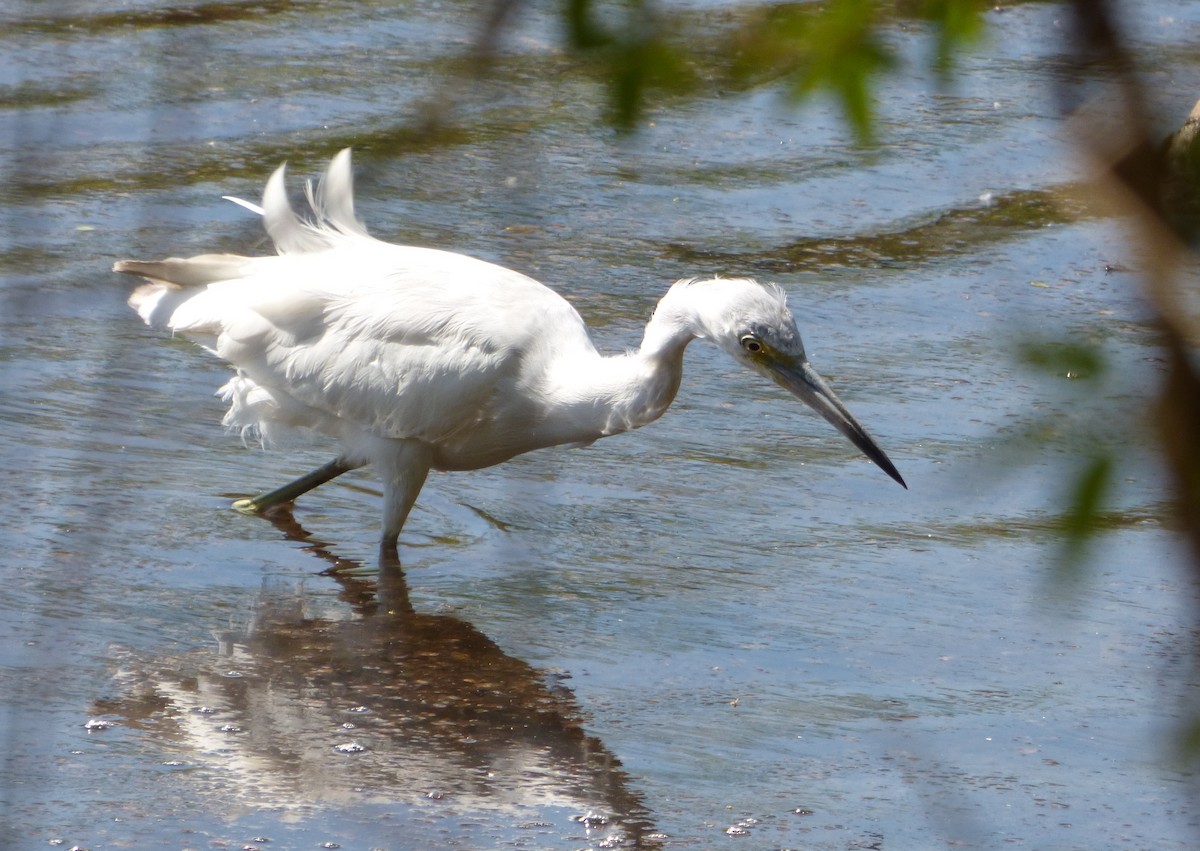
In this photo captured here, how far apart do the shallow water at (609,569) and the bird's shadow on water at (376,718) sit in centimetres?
1

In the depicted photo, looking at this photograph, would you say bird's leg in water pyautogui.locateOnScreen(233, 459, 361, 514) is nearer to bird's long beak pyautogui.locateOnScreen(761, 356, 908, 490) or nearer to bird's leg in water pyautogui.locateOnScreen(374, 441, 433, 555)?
bird's leg in water pyautogui.locateOnScreen(374, 441, 433, 555)

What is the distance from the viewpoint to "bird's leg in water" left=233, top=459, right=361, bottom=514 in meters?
5.39

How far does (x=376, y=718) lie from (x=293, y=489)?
1393mm

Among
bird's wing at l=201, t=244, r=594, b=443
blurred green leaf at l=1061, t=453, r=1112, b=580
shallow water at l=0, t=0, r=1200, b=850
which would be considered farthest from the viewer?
bird's wing at l=201, t=244, r=594, b=443

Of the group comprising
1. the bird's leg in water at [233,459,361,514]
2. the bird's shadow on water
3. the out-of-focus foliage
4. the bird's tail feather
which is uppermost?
the out-of-focus foliage

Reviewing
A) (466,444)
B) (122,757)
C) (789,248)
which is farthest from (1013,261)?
(122,757)

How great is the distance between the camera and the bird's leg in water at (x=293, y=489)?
17.7 feet

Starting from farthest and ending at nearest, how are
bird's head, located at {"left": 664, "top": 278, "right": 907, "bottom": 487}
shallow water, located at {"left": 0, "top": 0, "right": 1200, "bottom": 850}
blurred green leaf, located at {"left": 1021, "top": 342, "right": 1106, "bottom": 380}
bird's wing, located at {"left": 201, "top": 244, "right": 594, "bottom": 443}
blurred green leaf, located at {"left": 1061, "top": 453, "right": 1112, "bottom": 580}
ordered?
Answer: bird's wing, located at {"left": 201, "top": 244, "right": 594, "bottom": 443} < bird's head, located at {"left": 664, "top": 278, "right": 907, "bottom": 487} < shallow water, located at {"left": 0, "top": 0, "right": 1200, "bottom": 850} < blurred green leaf, located at {"left": 1061, "top": 453, "right": 1112, "bottom": 580} < blurred green leaf, located at {"left": 1021, "top": 342, "right": 1106, "bottom": 380}

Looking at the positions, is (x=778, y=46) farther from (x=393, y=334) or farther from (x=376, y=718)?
(x=393, y=334)

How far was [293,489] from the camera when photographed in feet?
17.7

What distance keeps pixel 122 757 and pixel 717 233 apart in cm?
497

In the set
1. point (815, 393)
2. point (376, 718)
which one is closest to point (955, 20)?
point (376, 718)

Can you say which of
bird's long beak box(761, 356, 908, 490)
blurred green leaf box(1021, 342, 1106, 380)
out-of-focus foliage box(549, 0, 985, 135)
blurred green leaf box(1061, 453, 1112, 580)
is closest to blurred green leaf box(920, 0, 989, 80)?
out-of-focus foliage box(549, 0, 985, 135)

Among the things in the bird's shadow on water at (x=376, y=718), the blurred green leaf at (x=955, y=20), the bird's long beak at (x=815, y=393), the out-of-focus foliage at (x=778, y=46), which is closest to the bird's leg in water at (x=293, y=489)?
the bird's shadow on water at (x=376, y=718)
